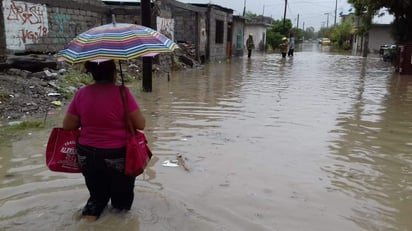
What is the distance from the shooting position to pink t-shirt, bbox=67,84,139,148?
3.28m

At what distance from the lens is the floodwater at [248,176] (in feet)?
12.5

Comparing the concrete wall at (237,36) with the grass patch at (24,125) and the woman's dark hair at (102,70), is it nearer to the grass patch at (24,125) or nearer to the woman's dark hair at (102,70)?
the grass patch at (24,125)

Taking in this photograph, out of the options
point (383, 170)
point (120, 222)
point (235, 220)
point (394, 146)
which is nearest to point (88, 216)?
point (120, 222)

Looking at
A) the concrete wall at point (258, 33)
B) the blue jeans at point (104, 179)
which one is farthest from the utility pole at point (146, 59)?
the concrete wall at point (258, 33)

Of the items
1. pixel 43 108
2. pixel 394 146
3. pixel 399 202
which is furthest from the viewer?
pixel 43 108

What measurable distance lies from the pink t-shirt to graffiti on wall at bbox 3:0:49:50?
8.92 meters

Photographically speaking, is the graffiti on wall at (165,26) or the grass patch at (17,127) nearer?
the grass patch at (17,127)

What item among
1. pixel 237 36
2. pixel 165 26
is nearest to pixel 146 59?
pixel 165 26

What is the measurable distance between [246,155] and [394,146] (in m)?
2.32

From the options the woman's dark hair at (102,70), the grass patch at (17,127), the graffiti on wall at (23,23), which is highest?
the graffiti on wall at (23,23)

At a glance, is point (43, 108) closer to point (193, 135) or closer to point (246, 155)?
point (193, 135)

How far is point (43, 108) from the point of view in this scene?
823 centimetres

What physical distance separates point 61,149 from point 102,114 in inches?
22.2

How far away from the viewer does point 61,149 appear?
354 cm
